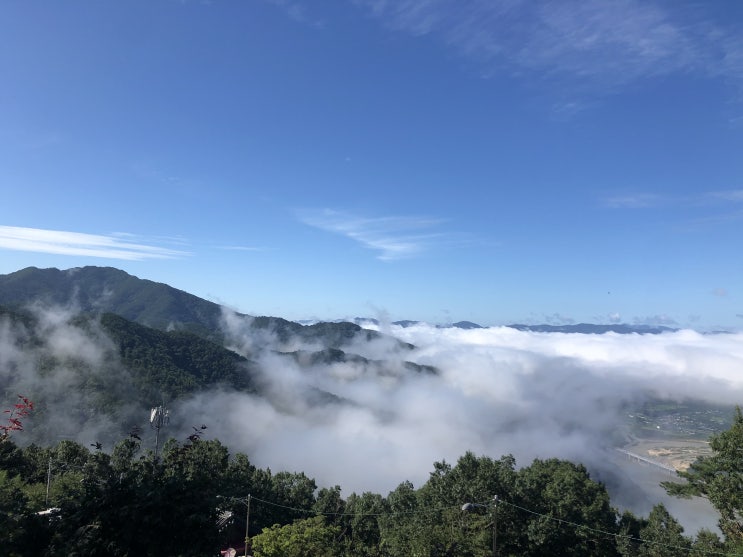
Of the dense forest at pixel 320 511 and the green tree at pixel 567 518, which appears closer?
the dense forest at pixel 320 511

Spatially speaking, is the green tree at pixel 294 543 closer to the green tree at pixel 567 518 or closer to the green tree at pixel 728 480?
the green tree at pixel 567 518

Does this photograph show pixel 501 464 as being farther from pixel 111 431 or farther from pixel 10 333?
pixel 10 333

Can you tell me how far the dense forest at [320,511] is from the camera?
15.2 meters

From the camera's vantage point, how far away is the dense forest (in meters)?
15.2

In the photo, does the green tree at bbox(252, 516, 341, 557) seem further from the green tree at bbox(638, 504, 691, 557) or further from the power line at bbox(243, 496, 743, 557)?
the green tree at bbox(638, 504, 691, 557)

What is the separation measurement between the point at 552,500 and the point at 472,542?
1832cm

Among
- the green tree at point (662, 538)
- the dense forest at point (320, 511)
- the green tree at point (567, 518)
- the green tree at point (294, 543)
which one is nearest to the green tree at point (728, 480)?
the dense forest at point (320, 511)

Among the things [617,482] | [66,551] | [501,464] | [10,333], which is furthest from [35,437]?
[617,482]

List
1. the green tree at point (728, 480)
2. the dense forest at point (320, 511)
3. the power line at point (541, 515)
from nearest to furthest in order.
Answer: the dense forest at point (320, 511), the green tree at point (728, 480), the power line at point (541, 515)

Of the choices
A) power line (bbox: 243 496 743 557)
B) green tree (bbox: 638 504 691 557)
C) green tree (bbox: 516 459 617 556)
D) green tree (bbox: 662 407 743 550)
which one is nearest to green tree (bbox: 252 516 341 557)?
power line (bbox: 243 496 743 557)

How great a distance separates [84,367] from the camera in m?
164

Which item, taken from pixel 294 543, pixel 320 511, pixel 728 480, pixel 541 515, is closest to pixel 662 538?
pixel 541 515

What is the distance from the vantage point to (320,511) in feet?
183

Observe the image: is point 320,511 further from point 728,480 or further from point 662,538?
point 728,480
